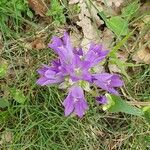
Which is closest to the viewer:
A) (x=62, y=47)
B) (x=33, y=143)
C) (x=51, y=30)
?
(x=62, y=47)

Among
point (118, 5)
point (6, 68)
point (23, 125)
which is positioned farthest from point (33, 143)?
point (118, 5)

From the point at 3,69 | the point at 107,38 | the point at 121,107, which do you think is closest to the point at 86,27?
the point at 107,38

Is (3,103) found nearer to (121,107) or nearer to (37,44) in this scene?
(37,44)

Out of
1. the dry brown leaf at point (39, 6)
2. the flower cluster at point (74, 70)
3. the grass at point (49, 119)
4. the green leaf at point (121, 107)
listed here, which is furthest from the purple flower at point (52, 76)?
the dry brown leaf at point (39, 6)

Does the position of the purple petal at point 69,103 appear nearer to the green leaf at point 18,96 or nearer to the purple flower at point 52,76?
the purple flower at point 52,76

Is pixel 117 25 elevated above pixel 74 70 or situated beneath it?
situated beneath

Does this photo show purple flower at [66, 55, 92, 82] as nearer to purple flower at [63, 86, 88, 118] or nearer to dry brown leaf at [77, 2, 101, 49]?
purple flower at [63, 86, 88, 118]

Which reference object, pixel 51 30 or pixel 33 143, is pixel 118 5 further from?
pixel 33 143
